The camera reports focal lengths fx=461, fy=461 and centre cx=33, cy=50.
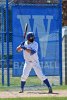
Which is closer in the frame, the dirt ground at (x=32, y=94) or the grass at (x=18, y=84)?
the dirt ground at (x=32, y=94)

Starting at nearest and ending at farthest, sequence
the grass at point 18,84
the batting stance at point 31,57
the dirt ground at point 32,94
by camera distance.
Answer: the dirt ground at point 32,94
the batting stance at point 31,57
the grass at point 18,84

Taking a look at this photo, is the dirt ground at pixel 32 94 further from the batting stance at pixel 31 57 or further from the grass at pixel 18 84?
the grass at pixel 18 84

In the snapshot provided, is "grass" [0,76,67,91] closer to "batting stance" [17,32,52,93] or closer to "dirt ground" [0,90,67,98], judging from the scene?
"dirt ground" [0,90,67,98]

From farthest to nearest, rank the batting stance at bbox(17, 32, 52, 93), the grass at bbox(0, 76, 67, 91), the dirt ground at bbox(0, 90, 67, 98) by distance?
1. the grass at bbox(0, 76, 67, 91)
2. the batting stance at bbox(17, 32, 52, 93)
3. the dirt ground at bbox(0, 90, 67, 98)

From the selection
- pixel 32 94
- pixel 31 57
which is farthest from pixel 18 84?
pixel 32 94

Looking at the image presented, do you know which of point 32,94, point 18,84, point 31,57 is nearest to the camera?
point 32,94

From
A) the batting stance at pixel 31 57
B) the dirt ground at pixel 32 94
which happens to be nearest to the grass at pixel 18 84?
the dirt ground at pixel 32 94

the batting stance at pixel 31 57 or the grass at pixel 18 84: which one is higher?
the batting stance at pixel 31 57

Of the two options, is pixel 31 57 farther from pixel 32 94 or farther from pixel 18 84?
pixel 18 84

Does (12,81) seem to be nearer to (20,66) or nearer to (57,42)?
(20,66)

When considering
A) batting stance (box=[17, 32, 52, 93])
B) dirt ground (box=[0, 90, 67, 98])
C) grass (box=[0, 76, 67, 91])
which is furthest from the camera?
grass (box=[0, 76, 67, 91])

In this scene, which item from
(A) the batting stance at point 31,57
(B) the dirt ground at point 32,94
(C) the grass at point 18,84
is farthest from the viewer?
(C) the grass at point 18,84

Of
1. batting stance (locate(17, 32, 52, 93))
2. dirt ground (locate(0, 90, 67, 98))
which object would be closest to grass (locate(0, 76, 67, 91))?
dirt ground (locate(0, 90, 67, 98))

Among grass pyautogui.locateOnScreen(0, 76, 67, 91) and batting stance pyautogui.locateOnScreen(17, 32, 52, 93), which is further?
grass pyautogui.locateOnScreen(0, 76, 67, 91)
